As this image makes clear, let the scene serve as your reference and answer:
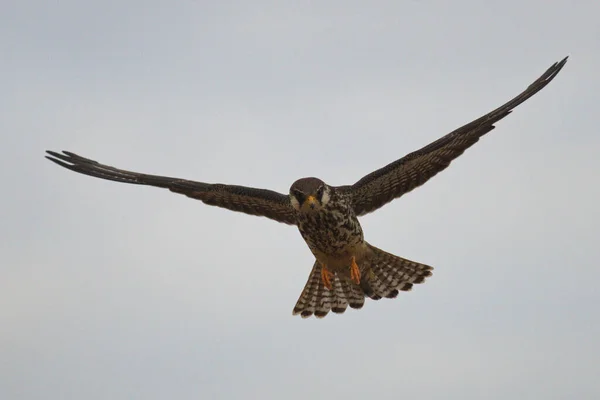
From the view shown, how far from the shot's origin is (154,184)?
16.9 metres

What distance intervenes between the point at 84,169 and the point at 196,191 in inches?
71.9

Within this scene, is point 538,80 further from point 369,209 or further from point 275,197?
point 275,197

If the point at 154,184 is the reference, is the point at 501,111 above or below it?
below

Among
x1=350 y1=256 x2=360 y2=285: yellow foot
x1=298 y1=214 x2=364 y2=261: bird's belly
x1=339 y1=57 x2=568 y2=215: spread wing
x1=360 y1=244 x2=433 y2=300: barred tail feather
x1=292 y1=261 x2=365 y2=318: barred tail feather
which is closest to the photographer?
x1=298 y1=214 x2=364 y2=261: bird's belly

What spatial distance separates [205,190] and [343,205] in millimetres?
2685

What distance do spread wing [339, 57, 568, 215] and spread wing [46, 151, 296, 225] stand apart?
126 cm

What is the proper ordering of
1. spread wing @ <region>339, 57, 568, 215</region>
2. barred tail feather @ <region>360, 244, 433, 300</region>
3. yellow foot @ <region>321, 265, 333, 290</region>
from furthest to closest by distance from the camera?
barred tail feather @ <region>360, 244, 433, 300</region> < yellow foot @ <region>321, 265, 333, 290</region> < spread wing @ <region>339, 57, 568, 215</region>

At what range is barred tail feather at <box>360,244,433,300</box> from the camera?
1722 centimetres

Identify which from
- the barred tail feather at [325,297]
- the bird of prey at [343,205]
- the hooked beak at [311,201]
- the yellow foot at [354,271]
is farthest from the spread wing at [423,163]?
the barred tail feather at [325,297]

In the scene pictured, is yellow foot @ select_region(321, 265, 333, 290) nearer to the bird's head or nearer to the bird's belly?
the bird's belly

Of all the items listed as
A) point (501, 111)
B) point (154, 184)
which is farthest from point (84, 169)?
point (501, 111)

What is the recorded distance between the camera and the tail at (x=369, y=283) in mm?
17234

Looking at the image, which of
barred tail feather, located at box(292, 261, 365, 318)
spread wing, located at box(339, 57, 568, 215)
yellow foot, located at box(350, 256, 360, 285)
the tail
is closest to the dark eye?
spread wing, located at box(339, 57, 568, 215)

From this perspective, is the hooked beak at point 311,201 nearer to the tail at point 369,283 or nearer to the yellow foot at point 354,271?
the yellow foot at point 354,271
